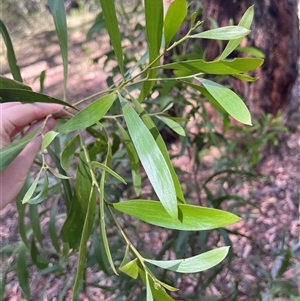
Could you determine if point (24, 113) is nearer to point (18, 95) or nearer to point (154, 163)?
point (18, 95)

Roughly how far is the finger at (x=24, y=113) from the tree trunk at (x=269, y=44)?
969 millimetres

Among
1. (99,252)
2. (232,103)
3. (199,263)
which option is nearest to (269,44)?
(99,252)

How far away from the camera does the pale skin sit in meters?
0.67

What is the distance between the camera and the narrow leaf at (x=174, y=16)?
0.39 meters

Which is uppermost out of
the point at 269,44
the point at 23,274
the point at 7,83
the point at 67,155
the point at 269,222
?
the point at 7,83

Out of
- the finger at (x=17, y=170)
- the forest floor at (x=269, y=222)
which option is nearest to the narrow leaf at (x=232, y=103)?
the finger at (x=17, y=170)

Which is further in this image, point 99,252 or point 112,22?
point 99,252

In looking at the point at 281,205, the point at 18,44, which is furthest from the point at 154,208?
the point at 18,44

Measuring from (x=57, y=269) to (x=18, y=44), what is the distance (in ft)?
12.4

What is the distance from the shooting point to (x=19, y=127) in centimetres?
72

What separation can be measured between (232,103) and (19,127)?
461 millimetres

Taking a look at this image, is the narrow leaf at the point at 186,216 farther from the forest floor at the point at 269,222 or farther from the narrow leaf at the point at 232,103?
the forest floor at the point at 269,222

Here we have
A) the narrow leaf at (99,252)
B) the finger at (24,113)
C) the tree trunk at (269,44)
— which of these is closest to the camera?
the finger at (24,113)

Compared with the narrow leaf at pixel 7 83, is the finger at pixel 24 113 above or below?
below
